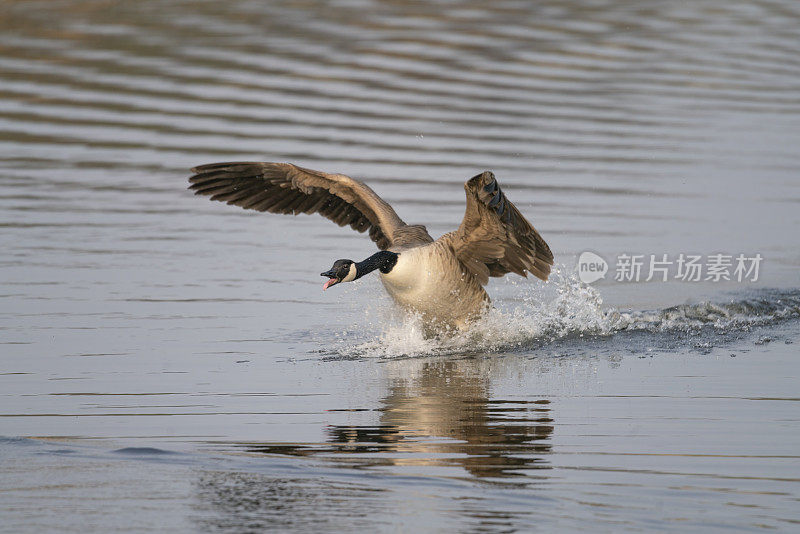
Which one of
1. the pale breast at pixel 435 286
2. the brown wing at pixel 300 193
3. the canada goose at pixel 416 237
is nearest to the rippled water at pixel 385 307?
the pale breast at pixel 435 286

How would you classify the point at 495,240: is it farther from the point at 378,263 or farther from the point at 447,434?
the point at 447,434

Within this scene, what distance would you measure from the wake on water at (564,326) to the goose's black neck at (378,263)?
0.53 meters

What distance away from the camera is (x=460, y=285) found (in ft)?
31.1

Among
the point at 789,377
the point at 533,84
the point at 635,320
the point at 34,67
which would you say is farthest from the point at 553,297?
the point at 34,67

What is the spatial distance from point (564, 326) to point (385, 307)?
4.33 ft

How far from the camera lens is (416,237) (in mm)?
9852

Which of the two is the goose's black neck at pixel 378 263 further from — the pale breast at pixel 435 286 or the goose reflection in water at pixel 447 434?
the goose reflection in water at pixel 447 434

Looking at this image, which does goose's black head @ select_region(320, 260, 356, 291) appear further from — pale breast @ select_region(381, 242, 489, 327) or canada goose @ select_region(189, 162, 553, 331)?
pale breast @ select_region(381, 242, 489, 327)

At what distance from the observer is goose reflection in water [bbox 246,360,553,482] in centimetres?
609

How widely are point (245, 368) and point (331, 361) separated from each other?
62cm

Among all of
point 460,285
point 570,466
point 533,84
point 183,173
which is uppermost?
point 533,84

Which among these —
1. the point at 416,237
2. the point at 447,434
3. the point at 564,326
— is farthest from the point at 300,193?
the point at 447,434

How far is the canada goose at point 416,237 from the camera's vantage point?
29.1 ft

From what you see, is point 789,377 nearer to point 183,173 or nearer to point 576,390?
point 576,390
